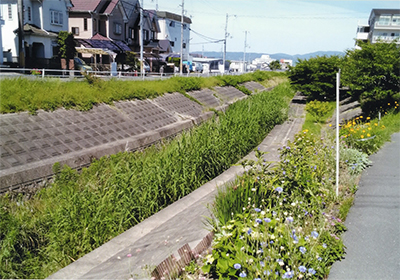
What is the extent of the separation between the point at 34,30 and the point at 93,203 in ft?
83.3

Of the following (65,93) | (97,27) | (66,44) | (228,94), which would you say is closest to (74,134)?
(65,93)

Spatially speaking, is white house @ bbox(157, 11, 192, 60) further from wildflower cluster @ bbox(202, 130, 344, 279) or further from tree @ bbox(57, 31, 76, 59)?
wildflower cluster @ bbox(202, 130, 344, 279)

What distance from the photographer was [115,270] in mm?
4238

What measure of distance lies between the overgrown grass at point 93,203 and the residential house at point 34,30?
68.2 ft

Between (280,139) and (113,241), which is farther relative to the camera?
(280,139)

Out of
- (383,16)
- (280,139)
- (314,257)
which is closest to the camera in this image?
(314,257)

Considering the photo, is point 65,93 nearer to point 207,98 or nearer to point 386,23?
point 207,98

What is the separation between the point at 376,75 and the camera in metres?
14.1

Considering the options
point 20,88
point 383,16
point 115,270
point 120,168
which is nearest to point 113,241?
point 115,270

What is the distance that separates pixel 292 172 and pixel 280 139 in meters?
7.23

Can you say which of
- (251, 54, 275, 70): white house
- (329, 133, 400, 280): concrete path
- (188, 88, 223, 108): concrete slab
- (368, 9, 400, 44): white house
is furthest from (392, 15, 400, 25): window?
(251, 54, 275, 70): white house

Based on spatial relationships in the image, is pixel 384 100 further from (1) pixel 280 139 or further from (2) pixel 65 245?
(2) pixel 65 245

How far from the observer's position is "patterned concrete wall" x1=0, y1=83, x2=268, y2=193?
25.8ft

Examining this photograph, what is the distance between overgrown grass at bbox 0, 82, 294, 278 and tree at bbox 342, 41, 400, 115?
→ 722 cm
